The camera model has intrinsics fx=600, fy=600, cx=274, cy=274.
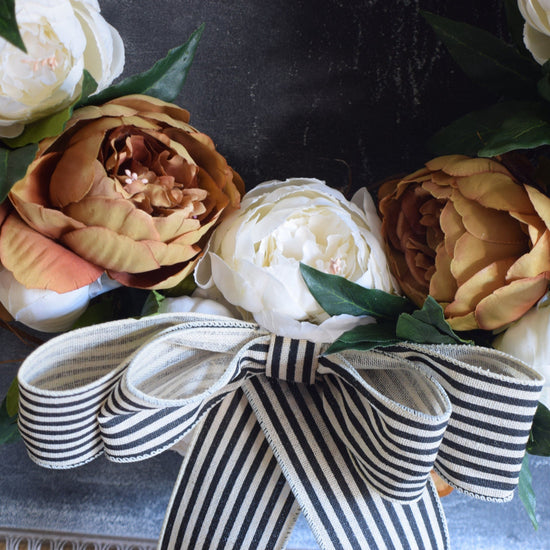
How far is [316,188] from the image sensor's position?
0.40m

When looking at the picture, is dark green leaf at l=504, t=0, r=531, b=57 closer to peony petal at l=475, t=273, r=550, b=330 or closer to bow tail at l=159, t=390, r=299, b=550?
peony petal at l=475, t=273, r=550, b=330

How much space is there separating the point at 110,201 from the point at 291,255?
119 millimetres

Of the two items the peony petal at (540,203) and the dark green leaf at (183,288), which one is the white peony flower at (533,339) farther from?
the dark green leaf at (183,288)

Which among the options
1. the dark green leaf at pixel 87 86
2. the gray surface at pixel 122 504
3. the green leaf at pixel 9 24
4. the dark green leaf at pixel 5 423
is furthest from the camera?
the gray surface at pixel 122 504

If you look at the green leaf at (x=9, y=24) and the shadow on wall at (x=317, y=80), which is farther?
the shadow on wall at (x=317, y=80)

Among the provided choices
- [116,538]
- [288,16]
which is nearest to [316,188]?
[288,16]

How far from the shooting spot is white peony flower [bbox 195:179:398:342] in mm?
375

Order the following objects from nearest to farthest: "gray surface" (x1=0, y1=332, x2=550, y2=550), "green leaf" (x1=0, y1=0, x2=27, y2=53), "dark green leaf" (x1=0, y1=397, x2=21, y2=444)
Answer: "green leaf" (x1=0, y1=0, x2=27, y2=53)
"dark green leaf" (x1=0, y1=397, x2=21, y2=444)
"gray surface" (x1=0, y1=332, x2=550, y2=550)

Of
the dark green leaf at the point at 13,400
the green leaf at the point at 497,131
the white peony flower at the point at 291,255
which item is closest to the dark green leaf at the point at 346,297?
the white peony flower at the point at 291,255

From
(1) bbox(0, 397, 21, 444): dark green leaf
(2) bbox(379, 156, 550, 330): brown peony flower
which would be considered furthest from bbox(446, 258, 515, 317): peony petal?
(1) bbox(0, 397, 21, 444): dark green leaf

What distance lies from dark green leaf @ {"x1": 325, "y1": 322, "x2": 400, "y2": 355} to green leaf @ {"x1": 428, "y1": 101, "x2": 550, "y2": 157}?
126 millimetres

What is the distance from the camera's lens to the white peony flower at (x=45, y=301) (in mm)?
374

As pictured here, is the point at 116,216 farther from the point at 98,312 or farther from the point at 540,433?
the point at 540,433

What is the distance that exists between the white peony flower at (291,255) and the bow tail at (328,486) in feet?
0.22
